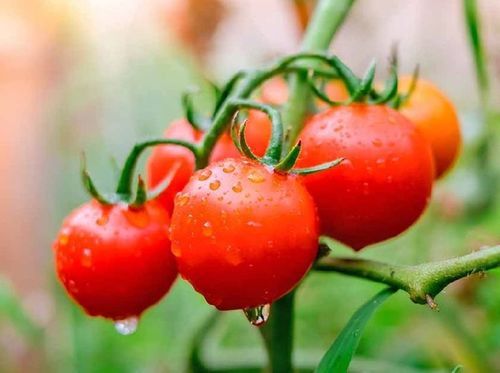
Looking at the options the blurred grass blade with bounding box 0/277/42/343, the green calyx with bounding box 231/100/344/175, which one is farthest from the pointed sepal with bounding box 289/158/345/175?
the blurred grass blade with bounding box 0/277/42/343

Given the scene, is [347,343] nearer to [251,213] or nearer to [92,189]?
[251,213]

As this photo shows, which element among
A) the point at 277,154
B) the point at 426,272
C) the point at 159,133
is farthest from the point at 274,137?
the point at 159,133

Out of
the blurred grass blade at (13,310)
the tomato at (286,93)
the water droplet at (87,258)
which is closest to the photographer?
the water droplet at (87,258)

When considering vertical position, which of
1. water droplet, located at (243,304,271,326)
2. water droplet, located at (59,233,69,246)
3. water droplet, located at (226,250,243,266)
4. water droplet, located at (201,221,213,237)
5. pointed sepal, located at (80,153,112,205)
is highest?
water droplet, located at (201,221,213,237)

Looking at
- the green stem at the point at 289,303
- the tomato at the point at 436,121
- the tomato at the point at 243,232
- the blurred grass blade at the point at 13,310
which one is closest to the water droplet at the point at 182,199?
the tomato at the point at 243,232

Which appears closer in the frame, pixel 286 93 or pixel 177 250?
pixel 177 250

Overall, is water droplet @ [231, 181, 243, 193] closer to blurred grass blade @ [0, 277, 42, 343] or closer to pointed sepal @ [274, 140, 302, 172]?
pointed sepal @ [274, 140, 302, 172]

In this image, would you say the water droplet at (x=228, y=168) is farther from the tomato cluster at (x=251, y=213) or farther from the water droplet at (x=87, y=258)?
the water droplet at (x=87, y=258)
